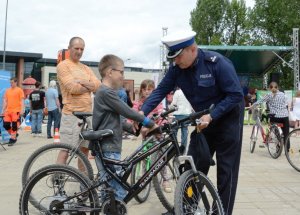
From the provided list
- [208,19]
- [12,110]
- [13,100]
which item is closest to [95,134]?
[12,110]

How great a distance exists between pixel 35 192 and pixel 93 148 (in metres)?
0.64

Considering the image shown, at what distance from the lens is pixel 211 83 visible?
375 cm

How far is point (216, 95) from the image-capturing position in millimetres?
3857

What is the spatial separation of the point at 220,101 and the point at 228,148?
0.44 metres

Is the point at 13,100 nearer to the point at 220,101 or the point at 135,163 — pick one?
the point at 135,163

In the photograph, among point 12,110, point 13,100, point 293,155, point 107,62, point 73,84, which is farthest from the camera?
point 13,100

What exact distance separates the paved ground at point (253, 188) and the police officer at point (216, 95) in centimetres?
122

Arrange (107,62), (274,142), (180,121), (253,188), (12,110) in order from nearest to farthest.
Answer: (180,121) → (107,62) → (253,188) → (274,142) → (12,110)

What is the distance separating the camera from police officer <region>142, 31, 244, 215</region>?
3666mm

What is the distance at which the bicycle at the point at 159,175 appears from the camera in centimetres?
398

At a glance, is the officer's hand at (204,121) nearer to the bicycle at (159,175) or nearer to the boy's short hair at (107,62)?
the bicycle at (159,175)

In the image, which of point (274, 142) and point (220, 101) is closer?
point (220, 101)

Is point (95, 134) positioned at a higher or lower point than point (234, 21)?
lower

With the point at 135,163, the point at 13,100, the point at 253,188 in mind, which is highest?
the point at 13,100
